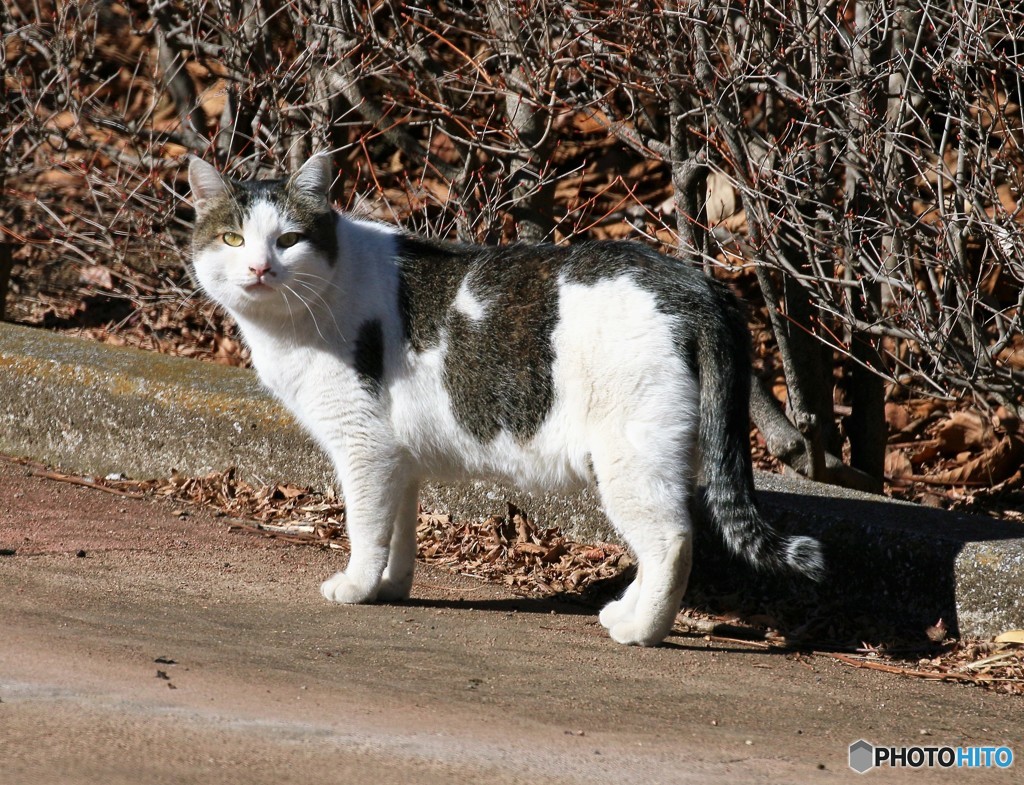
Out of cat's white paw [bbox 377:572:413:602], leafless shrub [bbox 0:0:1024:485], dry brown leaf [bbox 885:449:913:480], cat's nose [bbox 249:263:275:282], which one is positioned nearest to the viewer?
cat's nose [bbox 249:263:275:282]

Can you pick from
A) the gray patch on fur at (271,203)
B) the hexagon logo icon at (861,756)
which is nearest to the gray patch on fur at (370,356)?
the gray patch on fur at (271,203)

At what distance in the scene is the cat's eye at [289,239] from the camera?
4.29 m

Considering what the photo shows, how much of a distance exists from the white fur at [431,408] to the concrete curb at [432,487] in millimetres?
835

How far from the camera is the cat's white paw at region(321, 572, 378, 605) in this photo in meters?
4.32

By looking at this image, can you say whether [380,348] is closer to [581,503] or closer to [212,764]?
[581,503]

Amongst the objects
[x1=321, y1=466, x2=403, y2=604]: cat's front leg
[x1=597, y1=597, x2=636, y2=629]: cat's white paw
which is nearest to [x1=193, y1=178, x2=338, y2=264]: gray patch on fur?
[x1=321, y1=466, x2=403, y2=604]: cat's front leg

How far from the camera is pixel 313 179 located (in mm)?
4414

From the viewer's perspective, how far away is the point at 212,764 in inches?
96.7

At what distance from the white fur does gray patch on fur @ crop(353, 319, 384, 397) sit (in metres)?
0.02

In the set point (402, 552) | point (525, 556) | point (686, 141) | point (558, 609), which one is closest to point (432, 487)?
point (525, 556)

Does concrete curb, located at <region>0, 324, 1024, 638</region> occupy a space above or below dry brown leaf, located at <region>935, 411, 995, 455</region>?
below

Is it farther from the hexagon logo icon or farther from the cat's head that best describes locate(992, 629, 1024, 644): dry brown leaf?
the cat's head

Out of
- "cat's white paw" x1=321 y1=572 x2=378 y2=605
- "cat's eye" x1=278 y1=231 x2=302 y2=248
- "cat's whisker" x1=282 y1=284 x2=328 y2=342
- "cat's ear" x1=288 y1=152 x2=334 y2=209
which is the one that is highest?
"cat's ear" x1=288 y1=152 x2=334 y2=209

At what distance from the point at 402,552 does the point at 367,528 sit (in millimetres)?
273
